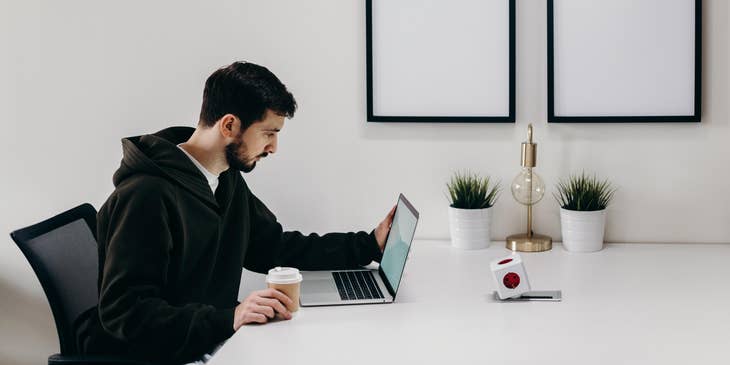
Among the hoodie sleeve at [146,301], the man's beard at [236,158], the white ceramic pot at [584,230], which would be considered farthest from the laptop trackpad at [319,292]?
the white ceramic pot at [584,230]

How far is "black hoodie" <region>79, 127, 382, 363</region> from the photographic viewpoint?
157cm

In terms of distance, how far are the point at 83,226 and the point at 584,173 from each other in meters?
1.49

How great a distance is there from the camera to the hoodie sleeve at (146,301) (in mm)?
1555

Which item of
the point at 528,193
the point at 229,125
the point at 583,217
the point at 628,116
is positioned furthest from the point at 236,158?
the point at 628,116

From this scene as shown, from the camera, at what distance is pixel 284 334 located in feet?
4.97

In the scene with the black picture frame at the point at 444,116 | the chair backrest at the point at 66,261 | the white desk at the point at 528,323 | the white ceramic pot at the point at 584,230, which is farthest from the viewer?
the black picture frame at the point at 444,116

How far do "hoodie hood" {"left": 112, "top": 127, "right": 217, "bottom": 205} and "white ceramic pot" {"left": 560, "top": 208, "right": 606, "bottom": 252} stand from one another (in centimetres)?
105

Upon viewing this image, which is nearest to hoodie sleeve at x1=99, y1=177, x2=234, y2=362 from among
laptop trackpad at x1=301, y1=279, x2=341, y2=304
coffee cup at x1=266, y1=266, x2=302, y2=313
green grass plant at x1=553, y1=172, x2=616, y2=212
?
coffee cup at x1=266, y1=266, x2=302, y2=313

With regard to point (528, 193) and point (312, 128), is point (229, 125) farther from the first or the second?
point (528, 193)

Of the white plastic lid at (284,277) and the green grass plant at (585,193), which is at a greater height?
the green grass plant at (585,193)

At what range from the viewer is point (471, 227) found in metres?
2.28

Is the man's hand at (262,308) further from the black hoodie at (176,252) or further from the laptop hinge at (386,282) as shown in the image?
the laptop hinge at (386,282)

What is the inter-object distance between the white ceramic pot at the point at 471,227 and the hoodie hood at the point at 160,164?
790 mm

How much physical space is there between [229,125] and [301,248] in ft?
1.41
